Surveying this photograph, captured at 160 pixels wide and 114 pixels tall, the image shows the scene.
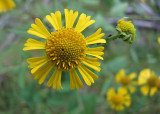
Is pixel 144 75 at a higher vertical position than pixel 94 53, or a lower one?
lower

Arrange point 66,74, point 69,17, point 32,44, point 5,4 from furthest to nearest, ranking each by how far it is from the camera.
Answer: point 5,4 → point 66,74 → point 69,17 → point 32,44

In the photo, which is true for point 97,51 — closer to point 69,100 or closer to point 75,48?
point 75,48

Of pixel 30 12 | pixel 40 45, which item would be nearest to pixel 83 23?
pixel 40 45

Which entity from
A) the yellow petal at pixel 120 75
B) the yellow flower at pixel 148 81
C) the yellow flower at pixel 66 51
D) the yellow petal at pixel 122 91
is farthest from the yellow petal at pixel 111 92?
the yellow flower at pixel 66 51

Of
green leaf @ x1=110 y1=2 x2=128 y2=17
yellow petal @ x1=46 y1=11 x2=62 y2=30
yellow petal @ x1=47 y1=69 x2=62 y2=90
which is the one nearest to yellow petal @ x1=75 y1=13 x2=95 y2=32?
yellow petal @ x1=46 y1=11 x2=62 y2=30

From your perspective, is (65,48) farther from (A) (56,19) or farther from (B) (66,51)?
(A) (56,19)

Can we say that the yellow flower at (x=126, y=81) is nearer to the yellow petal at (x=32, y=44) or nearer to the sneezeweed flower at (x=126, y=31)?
the sneezeweed flower at (x=126, y=31)

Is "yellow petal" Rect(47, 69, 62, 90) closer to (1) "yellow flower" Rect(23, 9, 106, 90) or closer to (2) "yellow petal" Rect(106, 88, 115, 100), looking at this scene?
(1) "yellow flower" Rect(23, 9, 106, 90)

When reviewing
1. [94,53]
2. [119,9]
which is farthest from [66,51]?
[119,9]
